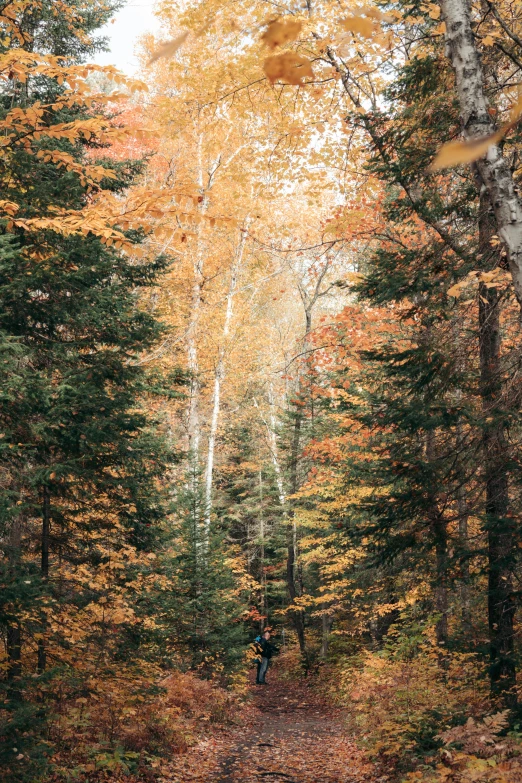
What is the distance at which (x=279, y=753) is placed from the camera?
8.91 m

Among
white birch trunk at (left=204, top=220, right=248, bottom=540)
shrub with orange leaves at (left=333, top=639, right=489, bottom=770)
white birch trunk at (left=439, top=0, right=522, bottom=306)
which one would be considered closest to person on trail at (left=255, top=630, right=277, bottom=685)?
white birch trunk at (left=204, top=220, right=248, bottom=540)

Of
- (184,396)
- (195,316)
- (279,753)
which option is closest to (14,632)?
(184,396)

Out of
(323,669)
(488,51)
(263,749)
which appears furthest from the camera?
(323,669)

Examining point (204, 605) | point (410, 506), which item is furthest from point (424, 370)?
point (204, 605)

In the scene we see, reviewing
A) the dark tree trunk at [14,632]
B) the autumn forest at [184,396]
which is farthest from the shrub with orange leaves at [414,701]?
the dark tree trunk at [14,632]

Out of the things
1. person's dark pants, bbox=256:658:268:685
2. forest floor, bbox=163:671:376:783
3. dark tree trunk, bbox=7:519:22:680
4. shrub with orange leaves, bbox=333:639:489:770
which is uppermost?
dark tree trunk, bbox=7:519:22:680

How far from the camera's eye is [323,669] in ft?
56.5

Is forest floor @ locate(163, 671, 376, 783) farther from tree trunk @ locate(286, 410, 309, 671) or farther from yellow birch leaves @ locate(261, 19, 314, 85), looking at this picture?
yellow birch leaves @ locate(261, 19, 314, 85)

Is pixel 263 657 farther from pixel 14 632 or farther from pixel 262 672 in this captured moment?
pixel 14 632

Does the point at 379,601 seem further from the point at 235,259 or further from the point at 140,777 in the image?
the point at 235,259

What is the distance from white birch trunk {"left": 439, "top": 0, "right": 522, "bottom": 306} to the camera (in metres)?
3.19

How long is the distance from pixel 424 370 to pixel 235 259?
12601 mm

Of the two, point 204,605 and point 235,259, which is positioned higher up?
point 235,259

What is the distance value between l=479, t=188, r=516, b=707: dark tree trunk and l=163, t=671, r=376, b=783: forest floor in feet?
7.76
